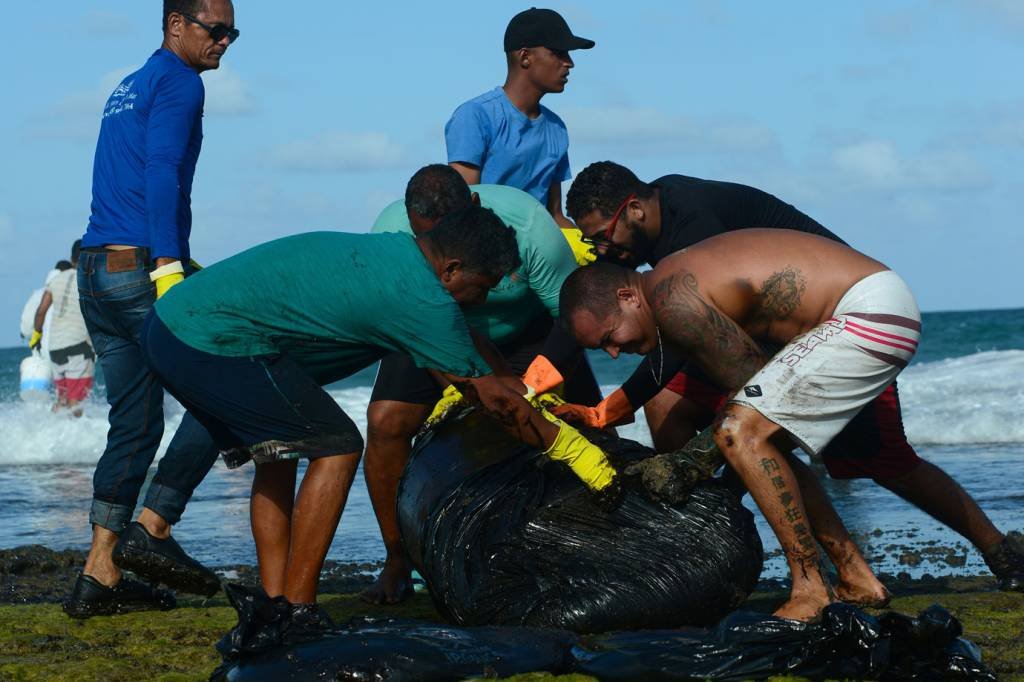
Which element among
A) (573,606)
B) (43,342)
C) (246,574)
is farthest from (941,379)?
(573,606)

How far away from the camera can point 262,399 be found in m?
3.63

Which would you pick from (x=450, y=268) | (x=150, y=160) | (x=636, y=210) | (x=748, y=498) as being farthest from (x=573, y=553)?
(x=748, y=498)

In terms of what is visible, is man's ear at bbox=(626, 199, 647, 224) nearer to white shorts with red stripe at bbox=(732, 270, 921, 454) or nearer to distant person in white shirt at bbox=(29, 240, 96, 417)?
white shorts with red stripe at bbox=(732, 270, 921, 454)

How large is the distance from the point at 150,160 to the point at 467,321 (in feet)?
4.07

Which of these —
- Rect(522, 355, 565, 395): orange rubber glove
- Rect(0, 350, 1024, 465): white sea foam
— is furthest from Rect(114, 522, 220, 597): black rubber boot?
Rect(0, 350, 1024, 465): white sea foam

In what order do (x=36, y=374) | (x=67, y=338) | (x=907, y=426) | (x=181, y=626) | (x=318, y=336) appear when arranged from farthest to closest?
(x=907, y=426) → (x=36, y=374) → (x=67, y=338) → (x=181, y=626) → (x=318, y=336)

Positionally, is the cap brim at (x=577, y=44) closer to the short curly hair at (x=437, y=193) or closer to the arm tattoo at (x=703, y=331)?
the short curly hair at (x=437, y=193)

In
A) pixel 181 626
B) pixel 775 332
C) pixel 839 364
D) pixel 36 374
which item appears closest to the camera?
pixel 839 364

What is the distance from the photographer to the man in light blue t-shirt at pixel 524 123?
513cm

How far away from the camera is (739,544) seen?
378cm

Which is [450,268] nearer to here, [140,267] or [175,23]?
[140,267]

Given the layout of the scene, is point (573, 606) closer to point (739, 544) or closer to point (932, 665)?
point (739, 544)

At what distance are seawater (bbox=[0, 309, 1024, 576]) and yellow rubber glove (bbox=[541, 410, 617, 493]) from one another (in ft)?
5.86

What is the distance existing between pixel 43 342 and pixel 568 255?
25.5ft
